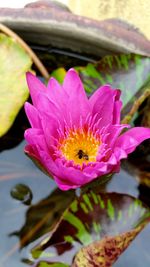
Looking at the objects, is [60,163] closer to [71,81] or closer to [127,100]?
[71,81]

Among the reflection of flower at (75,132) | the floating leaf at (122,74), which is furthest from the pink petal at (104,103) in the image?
the floating leaf at (122,74)

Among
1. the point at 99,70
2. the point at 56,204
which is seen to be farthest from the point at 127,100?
the point at 56,204

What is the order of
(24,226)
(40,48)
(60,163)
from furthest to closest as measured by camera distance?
(40,48), (24,226), (60,163)

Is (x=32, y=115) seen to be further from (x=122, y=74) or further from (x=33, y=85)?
(x=122, y=74)

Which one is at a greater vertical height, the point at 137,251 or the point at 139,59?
the point at 139,59

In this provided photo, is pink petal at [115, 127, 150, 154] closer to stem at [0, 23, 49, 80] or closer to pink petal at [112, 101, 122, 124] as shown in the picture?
pink petal at [112, 101, 122, 124]

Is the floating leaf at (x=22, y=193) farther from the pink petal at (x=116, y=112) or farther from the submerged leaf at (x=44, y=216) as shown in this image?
the pink petal at (x=116, y=112)

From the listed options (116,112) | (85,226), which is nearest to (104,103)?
(116,112)
